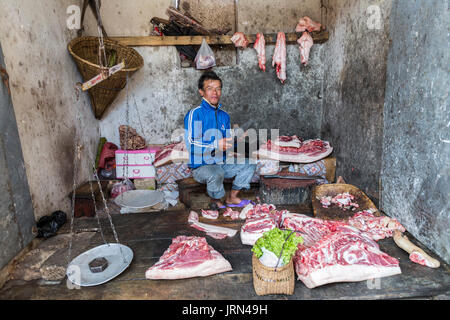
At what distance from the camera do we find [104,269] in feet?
7.97

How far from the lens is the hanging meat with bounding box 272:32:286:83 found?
5.14m

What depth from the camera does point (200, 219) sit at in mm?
3598

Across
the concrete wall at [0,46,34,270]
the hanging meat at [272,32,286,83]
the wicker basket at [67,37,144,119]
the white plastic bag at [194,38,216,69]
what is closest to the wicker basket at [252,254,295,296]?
the concrete wall at [0,46,34,270]

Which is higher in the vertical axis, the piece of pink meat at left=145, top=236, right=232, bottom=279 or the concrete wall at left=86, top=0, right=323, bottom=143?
the concrete wall at left=86, top=0, right=323, bottom=143

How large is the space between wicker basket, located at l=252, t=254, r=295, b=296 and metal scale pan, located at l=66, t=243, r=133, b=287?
1168mm

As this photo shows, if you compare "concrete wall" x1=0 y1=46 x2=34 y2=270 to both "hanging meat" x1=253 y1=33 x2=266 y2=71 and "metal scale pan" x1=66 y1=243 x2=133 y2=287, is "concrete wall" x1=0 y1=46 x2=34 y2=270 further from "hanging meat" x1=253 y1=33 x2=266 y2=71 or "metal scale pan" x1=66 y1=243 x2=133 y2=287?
"hanging meat" x1=253 y1=33 x2=266 y2=71

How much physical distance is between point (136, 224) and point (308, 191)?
237 cm

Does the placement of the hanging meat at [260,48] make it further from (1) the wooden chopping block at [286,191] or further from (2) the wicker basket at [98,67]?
(1) the wooden chopping block at [286,191]

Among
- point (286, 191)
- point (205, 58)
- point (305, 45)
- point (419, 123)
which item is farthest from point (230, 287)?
point (305, 45)

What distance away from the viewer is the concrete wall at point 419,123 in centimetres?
248

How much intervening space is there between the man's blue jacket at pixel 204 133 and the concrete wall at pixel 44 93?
1681 mm

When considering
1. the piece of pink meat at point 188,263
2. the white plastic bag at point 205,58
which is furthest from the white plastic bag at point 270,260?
the white plastic bag at point 205,58

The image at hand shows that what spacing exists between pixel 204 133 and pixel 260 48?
2349mm

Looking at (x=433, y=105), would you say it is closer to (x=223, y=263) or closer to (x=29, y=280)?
(x=223, y=263)
